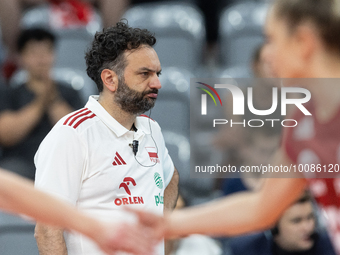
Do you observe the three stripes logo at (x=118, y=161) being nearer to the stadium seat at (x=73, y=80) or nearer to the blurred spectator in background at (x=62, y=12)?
the stadium seat at (x=73, y=80)

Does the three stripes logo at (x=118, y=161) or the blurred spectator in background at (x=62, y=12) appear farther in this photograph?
the blurred spectator in background at (x=62, y=12)

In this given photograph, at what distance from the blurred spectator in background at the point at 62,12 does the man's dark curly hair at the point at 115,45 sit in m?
3.12

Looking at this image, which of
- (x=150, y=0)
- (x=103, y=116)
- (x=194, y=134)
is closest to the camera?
(x=103, y=116)

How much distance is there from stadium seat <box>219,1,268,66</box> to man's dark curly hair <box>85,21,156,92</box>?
3.18 metres

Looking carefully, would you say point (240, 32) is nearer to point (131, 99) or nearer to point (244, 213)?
point (131, 99)

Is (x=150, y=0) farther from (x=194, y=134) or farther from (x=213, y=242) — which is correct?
(x=213, y=242)

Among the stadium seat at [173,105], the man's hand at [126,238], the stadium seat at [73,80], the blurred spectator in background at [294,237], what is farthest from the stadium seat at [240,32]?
the man's hand at [126,238]

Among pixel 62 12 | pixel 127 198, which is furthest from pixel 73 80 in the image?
pixel 127 198

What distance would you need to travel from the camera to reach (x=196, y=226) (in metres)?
2.08

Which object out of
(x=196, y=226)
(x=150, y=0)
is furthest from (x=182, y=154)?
(x=150, y=0)

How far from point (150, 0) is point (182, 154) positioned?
324cm

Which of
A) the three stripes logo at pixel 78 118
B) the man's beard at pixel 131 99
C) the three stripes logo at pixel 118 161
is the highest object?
the man's beard at pixel 131 99

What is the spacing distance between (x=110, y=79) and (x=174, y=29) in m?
3.28

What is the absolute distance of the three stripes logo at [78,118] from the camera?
2289mm
